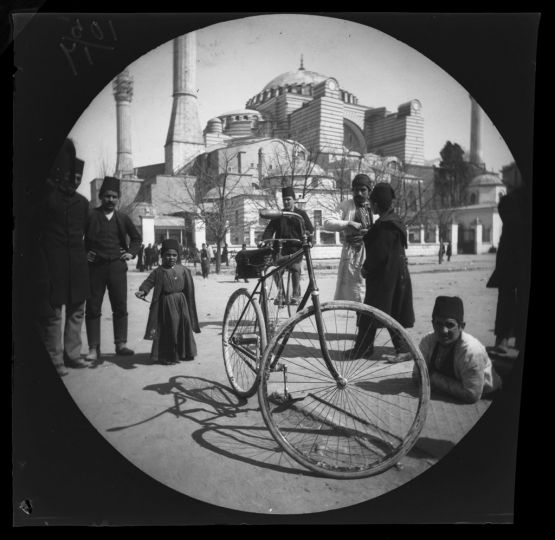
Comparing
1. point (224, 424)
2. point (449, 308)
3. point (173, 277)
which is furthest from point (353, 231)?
point (224, 424)

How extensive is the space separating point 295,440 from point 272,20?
2180mm

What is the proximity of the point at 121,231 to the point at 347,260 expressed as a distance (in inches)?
47.8

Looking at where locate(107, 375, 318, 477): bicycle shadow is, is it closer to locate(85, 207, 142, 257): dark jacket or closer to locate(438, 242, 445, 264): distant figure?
locate(85, 207, 142, 257): dark jacket

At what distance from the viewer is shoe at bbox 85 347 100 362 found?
230 cm

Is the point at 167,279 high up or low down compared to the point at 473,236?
down

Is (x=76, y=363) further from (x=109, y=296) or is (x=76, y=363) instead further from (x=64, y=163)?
(x=64, y=163)

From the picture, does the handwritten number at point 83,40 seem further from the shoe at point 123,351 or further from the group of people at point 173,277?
the shoe at point 123,351

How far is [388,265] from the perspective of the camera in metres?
2.27

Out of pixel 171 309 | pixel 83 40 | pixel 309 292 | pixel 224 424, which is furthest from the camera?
pixel 171 309

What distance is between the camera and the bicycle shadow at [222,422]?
7.22 feet

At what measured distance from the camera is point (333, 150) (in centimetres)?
237

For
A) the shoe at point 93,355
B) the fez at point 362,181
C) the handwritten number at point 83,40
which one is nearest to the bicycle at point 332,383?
the fez at point 362,181
